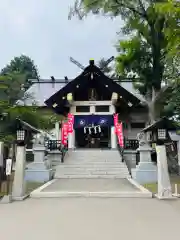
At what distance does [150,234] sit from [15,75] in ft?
35.7

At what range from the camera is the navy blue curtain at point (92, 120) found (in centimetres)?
1855

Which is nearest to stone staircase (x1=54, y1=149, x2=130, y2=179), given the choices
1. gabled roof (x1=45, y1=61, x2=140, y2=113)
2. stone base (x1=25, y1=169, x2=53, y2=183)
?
stone base (x1=25, y1=169, x2=53, y2=183)

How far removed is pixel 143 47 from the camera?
16688 millimetres

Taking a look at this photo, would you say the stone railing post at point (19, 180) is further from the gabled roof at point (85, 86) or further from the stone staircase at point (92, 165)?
the gabled roof at point (85, 86)

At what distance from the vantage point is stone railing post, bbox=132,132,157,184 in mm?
12875

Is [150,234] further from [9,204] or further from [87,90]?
[87,90]

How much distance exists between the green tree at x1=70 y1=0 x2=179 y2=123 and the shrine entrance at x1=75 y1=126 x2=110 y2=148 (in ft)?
19.5

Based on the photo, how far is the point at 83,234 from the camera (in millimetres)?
4695

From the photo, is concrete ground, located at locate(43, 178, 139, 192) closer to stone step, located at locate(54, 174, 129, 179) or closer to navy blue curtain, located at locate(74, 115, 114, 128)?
stone step, located at locate(54, 174, 129, 179)

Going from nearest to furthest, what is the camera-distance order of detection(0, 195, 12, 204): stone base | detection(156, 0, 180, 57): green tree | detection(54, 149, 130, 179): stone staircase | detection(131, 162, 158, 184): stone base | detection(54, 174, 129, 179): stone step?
detection(0, 195, 12, 204): stone base
detection(156, 0, 180, 57): green tree
detection(131, 162, 158, 184): stone base
detection(54, 174, 129, 179): stone step
detection(54, 149, 130, 179): stone staircase

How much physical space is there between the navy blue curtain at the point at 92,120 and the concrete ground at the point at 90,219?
10.8 meters

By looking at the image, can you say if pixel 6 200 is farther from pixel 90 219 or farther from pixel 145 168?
pixel 145 168

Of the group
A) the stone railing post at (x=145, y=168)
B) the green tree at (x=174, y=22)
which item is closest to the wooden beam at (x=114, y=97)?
the stone railing post at (x=145, y=168)

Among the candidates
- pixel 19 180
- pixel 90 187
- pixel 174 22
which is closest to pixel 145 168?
pixel 90 187
